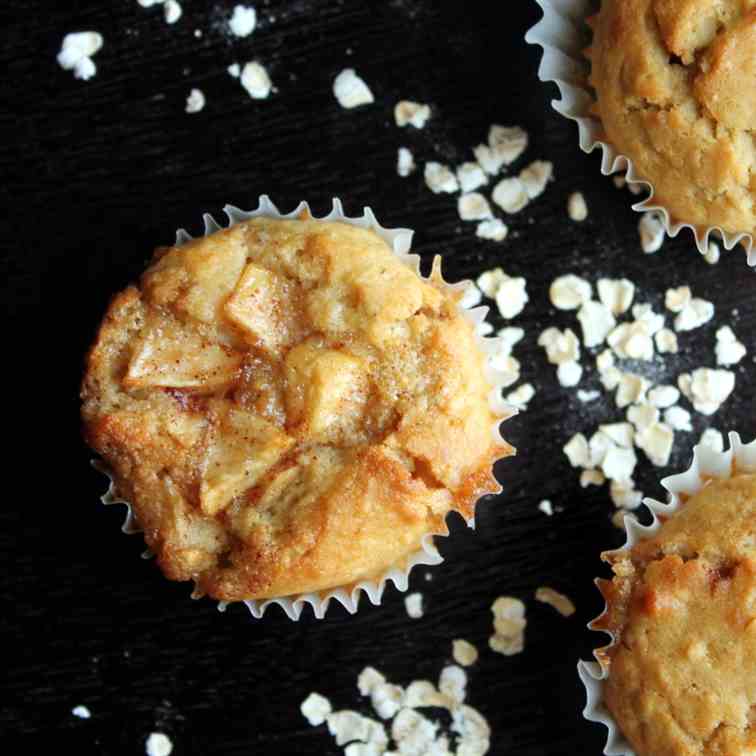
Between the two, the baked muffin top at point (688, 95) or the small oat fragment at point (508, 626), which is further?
the small oat fragment at point (508, 626)

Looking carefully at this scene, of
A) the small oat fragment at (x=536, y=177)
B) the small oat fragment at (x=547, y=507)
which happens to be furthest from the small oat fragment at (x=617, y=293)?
the small oat fragment at (x=547, y=507)

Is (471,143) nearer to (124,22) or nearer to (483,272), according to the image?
(483,272)

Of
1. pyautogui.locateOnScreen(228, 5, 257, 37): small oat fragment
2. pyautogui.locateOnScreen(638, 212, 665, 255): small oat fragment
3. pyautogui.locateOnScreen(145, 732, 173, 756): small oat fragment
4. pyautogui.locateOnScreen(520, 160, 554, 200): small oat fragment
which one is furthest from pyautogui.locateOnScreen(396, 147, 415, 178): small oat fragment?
pyautogui.locateOnScreen(145, 732, 173, 756): small oat fragment

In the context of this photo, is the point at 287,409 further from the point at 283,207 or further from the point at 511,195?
the point at 511,195

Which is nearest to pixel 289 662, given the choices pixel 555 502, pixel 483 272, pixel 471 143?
pixel 555 502

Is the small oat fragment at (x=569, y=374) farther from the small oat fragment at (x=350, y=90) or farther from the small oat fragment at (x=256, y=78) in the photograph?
the small oat fragment at (x=256, y=78)

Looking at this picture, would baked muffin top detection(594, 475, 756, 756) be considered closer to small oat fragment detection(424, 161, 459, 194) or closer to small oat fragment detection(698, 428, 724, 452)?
small oat fragment detection(698, 428, 724, 452)

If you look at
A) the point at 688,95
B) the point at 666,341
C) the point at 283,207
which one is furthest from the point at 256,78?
the point at 666,341
